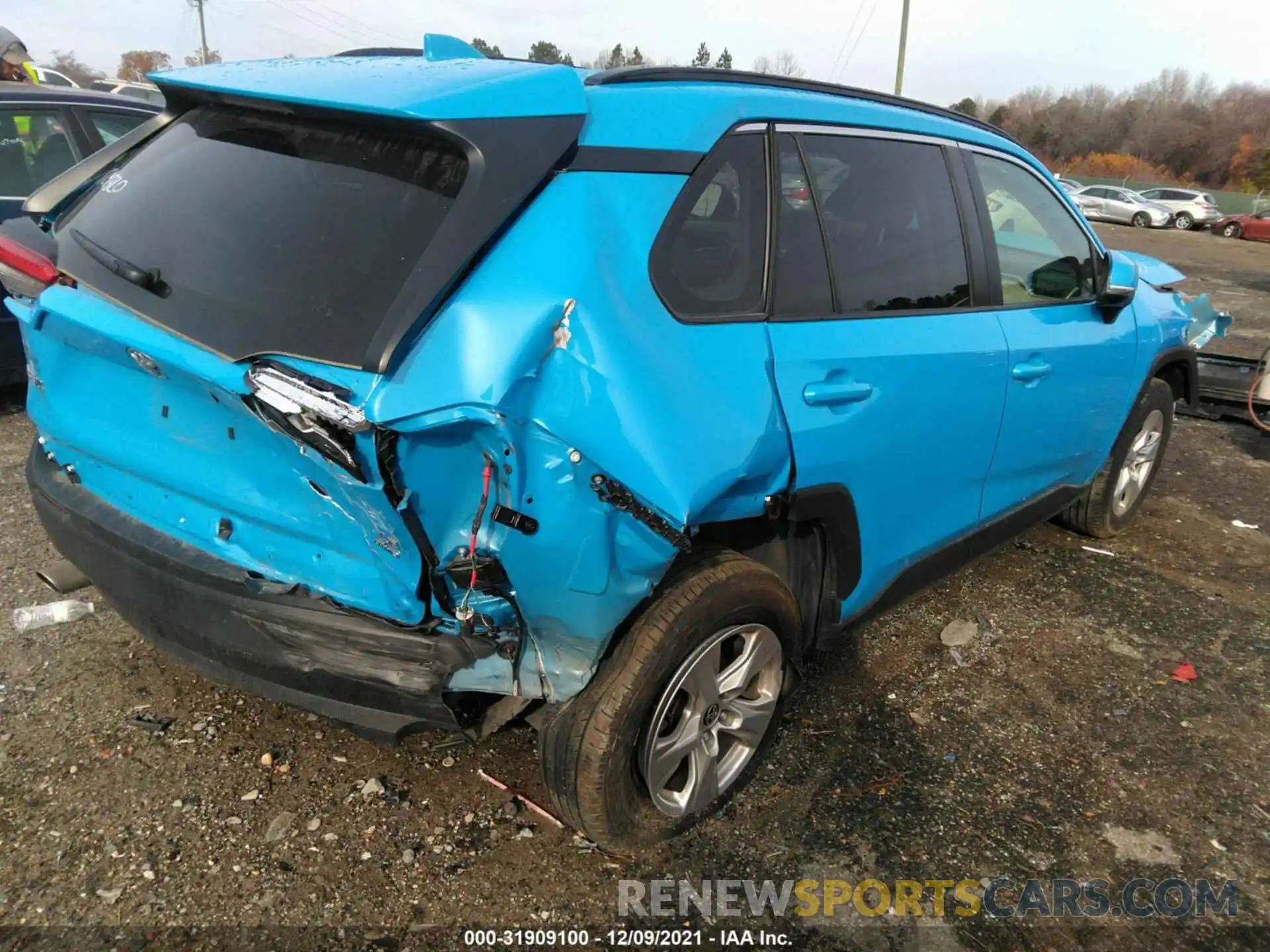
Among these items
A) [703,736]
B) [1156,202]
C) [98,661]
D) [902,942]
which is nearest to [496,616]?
[703,736]

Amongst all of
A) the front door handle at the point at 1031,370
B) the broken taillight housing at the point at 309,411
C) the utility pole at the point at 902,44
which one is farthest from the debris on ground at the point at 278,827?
the utility pole at the point at 902,44

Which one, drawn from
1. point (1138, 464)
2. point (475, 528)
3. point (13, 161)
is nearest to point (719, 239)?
point (475, 528)

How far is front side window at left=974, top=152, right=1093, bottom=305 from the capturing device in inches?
121

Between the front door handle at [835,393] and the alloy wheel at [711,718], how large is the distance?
62 cm

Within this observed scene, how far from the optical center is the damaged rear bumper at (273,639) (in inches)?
74.2

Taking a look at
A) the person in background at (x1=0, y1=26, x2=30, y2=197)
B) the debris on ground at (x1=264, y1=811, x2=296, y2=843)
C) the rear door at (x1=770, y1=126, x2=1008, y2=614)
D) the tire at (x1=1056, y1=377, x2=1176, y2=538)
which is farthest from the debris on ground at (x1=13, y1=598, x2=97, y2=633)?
the tire at (x1=1056, y1=377, x2=1176, y2=538)

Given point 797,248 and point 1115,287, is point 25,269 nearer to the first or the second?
point 797,248

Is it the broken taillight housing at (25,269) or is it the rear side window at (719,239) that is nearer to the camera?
the rear side window at (719,239)

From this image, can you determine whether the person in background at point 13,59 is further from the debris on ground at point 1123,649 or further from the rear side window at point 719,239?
the debris on ground at point 1123,649

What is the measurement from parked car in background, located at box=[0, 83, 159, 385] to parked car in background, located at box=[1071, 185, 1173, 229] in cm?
3469

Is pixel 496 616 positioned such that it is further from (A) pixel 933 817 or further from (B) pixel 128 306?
(A) pixel 933 817

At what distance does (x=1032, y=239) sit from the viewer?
Result: 3287mm

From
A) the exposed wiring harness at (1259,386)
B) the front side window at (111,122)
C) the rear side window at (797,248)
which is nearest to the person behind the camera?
the rear side window at (797,248)
